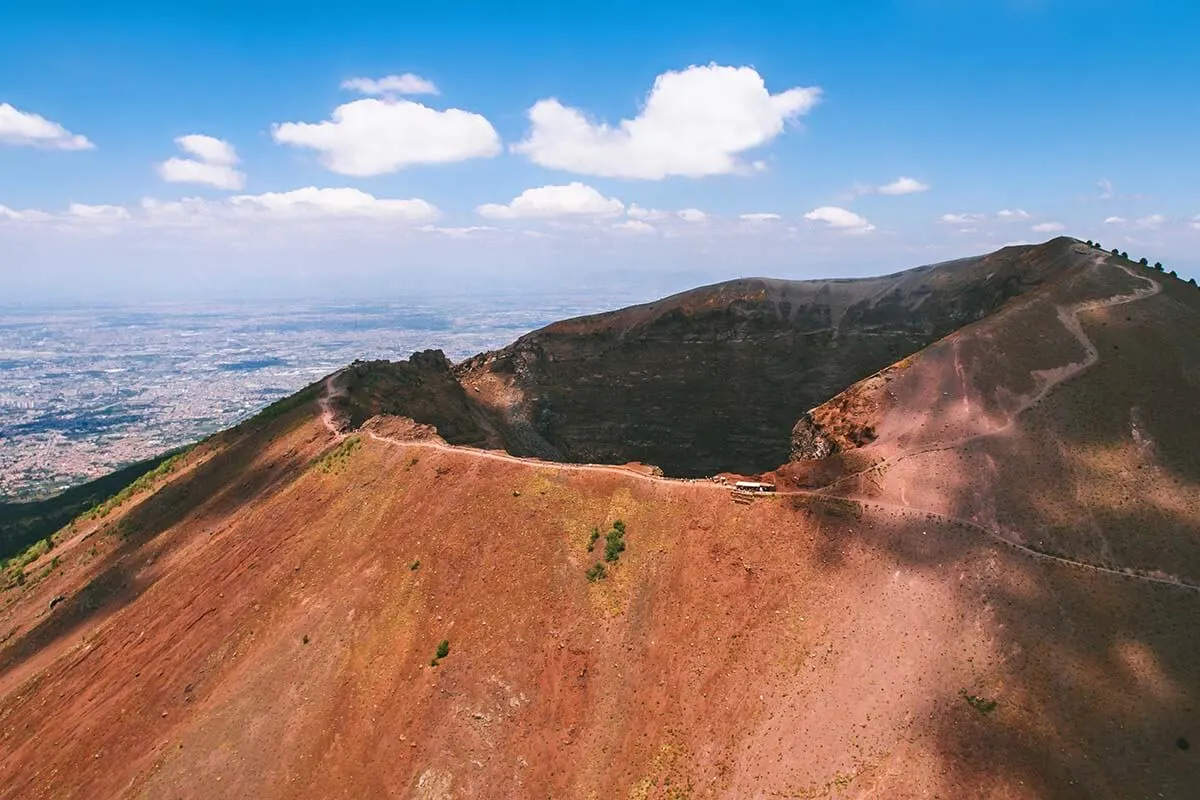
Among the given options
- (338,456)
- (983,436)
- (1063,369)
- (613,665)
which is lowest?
(613,665)

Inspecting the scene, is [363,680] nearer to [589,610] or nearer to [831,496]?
[589,610]

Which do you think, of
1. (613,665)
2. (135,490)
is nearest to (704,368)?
(613,665)

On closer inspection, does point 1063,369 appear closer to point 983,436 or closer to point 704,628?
point 983,436

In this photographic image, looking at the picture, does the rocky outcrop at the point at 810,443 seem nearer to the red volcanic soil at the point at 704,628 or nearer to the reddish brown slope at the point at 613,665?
the red volcanic soil at the point at 704,628

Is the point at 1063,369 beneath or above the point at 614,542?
above

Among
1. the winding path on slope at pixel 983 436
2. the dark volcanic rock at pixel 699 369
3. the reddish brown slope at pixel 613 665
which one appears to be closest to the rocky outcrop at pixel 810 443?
the winding path on slope at pixel 983 436

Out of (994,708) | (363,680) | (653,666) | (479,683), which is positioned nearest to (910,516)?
(994,708)
